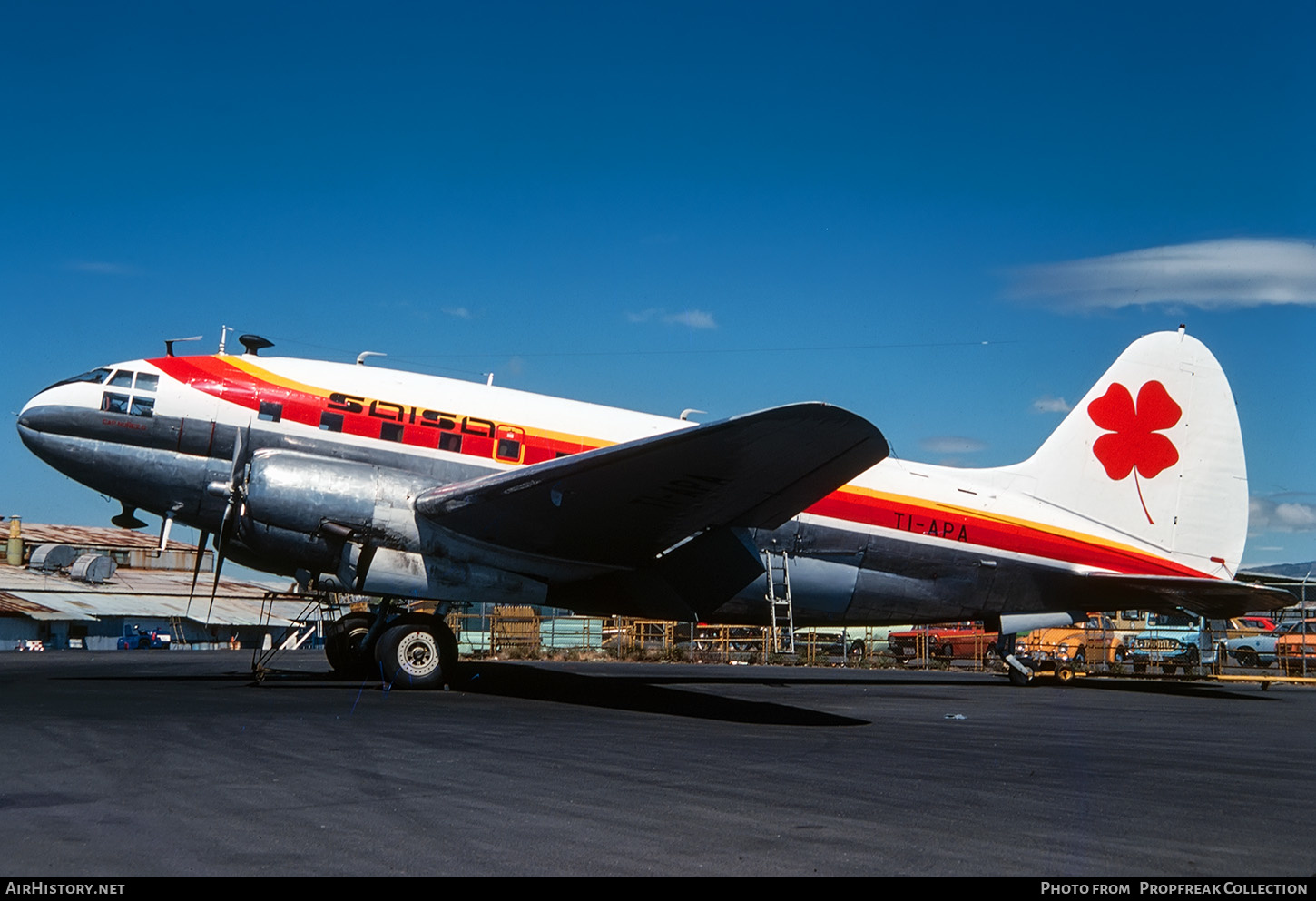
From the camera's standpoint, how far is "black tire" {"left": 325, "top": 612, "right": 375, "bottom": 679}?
19328mm

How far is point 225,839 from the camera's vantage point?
5699 mm

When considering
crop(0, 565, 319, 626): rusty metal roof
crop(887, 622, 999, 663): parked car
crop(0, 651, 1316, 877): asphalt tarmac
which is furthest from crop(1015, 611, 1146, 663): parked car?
crop(0, 565, 319, 626): rusty metal roof

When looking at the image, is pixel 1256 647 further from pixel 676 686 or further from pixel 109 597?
pixel 109 597

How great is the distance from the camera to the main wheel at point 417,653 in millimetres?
16047

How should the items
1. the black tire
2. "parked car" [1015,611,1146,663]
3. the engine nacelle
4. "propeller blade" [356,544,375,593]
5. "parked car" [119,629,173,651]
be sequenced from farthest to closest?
1. "parked car" [119,629,173,651]
2. "parked car" [1015,611,1146,663]
3. the black tire
4. "propeller blade" [356,544,375,593]
5. the engine nacelle

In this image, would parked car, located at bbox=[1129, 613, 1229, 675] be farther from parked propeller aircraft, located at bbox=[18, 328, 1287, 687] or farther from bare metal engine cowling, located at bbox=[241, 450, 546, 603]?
bare metal engine cowling, located at bbox=[241, 450, 546, 603]

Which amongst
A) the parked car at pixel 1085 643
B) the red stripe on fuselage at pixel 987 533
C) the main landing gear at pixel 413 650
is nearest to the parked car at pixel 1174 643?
the parked car at pixel 1085 643

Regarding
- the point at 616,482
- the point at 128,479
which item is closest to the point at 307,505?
the point at 128,479

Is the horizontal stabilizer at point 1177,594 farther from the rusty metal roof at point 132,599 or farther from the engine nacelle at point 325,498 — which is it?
the rusty metal roof at point 132,599

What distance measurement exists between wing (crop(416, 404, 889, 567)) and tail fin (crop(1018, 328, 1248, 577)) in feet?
29.3

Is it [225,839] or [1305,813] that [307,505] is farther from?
[1305,813]

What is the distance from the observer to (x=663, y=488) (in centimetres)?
1457

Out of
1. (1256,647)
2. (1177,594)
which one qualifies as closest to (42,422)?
(1177,594)

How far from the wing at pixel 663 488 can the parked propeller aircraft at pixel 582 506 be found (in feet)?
0.14
